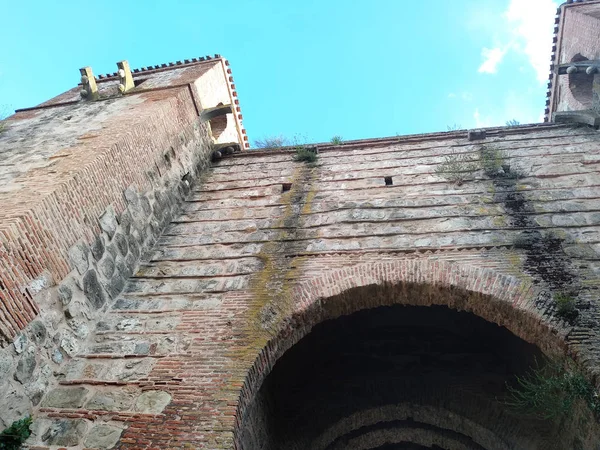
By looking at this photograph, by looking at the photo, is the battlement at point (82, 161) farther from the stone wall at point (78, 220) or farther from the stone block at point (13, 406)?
the stone block at point (13, 406)

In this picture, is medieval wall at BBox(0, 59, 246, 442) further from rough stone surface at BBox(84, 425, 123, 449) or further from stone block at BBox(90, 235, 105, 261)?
rough stone surface at BBox(84, 425, 123, 449)

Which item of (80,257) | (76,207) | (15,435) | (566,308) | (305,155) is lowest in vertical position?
(15,435)

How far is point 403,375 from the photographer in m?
5.70

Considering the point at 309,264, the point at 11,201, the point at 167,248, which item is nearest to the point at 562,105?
the point at 309,264

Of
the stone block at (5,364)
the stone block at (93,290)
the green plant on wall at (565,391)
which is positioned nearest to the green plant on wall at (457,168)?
the green plant on wall at (565,391)

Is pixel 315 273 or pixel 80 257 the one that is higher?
pixel 315 273

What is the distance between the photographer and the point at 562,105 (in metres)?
9.32

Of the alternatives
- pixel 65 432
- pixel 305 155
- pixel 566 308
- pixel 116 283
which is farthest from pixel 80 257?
pixel 566 308

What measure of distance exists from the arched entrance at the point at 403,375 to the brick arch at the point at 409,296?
0.5 inches

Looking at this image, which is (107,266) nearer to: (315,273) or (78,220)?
(78,220)

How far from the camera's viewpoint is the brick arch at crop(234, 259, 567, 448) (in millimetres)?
3818

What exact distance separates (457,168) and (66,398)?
16.3ft

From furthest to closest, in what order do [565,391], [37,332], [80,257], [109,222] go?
[109,222] < [80,257] < [37,332] < [565,391]

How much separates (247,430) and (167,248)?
2.25 metres
